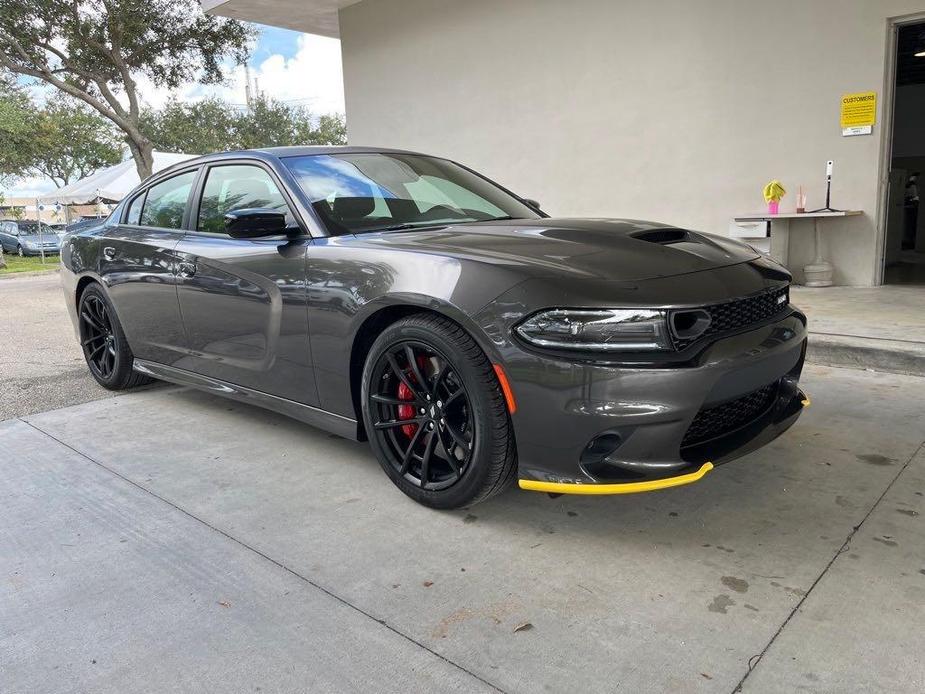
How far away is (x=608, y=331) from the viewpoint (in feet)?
7.47

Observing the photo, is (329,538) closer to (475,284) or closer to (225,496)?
(225,496)

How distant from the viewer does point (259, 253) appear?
3.31 m

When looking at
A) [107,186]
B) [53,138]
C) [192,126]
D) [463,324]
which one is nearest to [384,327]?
[463,324]

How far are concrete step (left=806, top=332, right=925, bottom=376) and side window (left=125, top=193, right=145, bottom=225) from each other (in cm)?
457

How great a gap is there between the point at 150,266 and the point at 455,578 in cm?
270

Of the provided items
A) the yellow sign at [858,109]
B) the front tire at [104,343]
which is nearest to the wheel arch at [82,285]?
the front tire at [104,343]

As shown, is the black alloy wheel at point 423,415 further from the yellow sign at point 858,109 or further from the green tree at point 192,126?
the green tree at point 192,126

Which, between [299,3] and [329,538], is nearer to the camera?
[329,538]

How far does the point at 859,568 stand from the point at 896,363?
2842 millimetres

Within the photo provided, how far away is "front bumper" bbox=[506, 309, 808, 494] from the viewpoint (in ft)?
7.31

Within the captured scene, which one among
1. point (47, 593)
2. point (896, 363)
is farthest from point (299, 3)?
point (47, 593)

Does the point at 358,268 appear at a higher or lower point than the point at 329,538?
higher

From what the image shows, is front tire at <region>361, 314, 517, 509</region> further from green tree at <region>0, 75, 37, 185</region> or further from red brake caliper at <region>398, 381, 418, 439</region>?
green tree at <region>0, 75, 37, 185</region>

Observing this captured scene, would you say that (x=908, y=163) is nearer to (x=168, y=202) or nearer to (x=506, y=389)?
(x=168, y=202)
